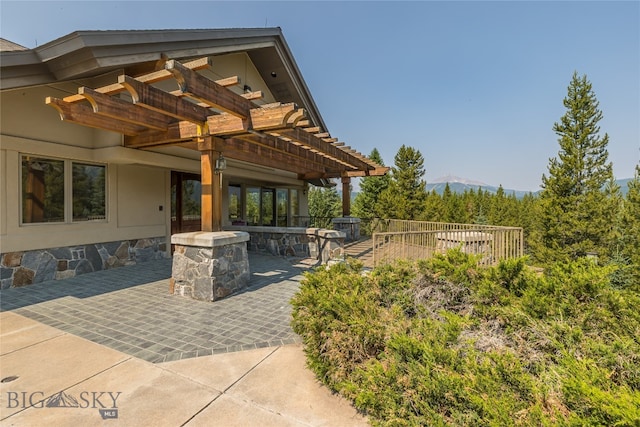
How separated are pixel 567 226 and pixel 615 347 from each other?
18.7 m

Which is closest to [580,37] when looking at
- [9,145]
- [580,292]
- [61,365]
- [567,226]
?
[580,292]

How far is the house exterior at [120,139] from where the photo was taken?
15.5ft

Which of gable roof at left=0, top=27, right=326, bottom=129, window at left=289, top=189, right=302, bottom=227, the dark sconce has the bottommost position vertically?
window at left=289, top=189, right=302, bottom=227

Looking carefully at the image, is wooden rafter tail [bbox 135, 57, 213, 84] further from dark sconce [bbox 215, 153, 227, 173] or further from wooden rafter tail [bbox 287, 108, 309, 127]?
dark sconce [bbox 215, 153, 227, 173]

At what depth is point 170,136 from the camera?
20.2 ft

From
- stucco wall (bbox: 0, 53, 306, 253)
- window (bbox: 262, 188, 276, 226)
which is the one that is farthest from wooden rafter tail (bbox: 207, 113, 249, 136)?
window (bbox: 262, 188, 276, 226)

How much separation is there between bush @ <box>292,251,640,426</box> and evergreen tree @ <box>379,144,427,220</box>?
16679 millimetres

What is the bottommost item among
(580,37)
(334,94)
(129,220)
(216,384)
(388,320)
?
(216,384)

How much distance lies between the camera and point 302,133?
6352 mm

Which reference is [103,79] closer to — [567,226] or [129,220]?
[129,220]

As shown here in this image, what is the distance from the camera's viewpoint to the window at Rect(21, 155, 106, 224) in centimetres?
607

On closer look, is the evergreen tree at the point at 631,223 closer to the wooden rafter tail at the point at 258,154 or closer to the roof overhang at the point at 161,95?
the wooden rafter tail at the point at 258,154

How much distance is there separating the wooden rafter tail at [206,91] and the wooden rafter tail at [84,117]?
2420 mm

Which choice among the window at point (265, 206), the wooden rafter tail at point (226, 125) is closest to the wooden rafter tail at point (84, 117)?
the wooden rafter tail at point (226, 125)
